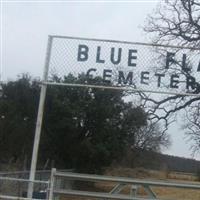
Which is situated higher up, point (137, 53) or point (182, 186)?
point (137, 53)

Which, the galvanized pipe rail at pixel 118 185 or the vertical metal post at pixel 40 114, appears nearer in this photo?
the galvanized pipe rail at pixel 118 185

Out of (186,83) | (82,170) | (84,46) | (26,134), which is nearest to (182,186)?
(186,83)

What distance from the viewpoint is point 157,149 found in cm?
8000

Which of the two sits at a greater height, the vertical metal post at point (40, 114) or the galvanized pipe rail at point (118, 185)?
the vertical metal post at point (40, 114)

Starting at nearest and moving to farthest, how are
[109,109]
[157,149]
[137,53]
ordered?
1. [137,53]
2. [109,109]
3. [157,149]

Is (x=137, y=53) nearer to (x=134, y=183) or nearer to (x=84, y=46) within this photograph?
(x=84, y=46)

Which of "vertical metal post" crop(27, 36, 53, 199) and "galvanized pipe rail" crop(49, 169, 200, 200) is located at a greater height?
"vertical metal post" crop(27, 36, 53, 199)

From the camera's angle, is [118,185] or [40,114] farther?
[40,114]

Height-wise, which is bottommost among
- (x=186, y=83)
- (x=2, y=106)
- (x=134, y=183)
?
(x=134, y=183)

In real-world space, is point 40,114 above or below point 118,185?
above

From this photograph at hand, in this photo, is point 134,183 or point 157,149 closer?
point 134,183

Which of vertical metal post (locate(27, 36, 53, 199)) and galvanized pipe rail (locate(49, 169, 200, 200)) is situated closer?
galvanized pipe rail (locate(49, 169, 200, 200))

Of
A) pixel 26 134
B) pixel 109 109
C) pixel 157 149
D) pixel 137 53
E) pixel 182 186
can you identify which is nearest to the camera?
pixel 182 186

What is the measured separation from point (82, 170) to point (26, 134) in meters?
5.56
